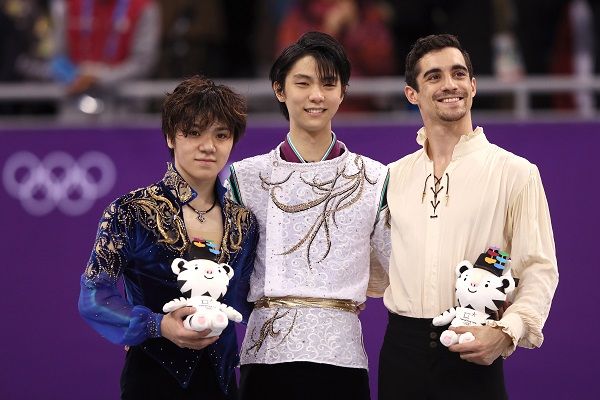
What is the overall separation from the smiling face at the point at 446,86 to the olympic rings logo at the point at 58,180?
286cm

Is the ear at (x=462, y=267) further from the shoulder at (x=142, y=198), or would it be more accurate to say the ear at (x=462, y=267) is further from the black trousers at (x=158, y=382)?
the shoulder at (x=142, y=198)

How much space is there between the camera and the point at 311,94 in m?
4.76

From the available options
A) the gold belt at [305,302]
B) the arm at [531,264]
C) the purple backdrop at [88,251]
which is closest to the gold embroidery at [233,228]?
the gold belt at [305,302]

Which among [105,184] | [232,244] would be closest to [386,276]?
[232,244]

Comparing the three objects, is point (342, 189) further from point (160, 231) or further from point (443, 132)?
point (160, 231)

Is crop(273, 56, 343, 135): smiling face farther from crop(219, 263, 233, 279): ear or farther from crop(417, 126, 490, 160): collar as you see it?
crop(219, 263, 233, 279): ear

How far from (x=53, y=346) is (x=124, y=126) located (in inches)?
51.0

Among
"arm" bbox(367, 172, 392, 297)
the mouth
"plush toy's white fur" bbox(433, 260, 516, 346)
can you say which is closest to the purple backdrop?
"arm" bbox(367, 172, 392, 297)

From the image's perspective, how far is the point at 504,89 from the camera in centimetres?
707

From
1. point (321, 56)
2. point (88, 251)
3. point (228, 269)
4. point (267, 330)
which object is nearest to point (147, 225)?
point (228, 269)

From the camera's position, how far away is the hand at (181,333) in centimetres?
421

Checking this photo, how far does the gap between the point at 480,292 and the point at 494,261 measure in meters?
0.13

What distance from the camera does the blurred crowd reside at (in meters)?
7.39

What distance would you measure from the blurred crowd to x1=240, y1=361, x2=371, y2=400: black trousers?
2901 millimetres
